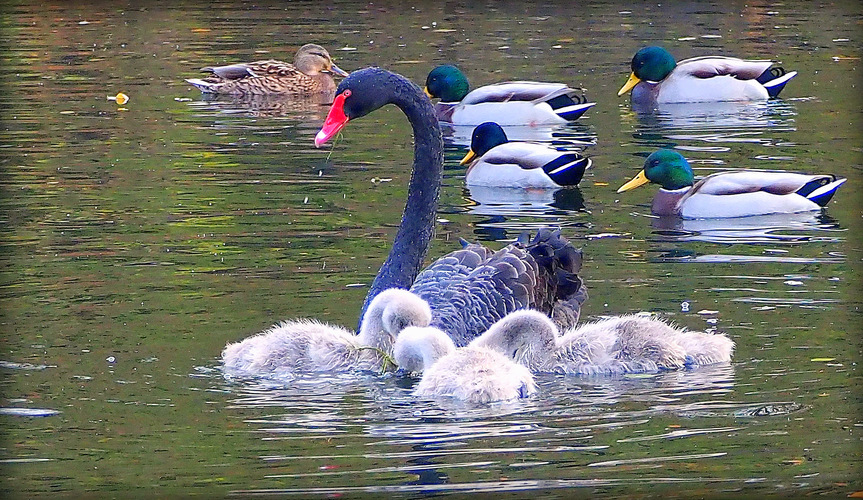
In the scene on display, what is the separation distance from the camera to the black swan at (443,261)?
7789 mm

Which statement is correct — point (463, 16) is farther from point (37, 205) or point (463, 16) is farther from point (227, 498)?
point (227, 498)

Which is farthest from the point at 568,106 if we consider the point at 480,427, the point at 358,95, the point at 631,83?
the point at 480,427

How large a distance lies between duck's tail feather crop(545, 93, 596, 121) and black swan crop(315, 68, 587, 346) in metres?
7.03

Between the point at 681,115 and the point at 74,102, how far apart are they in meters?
6.37

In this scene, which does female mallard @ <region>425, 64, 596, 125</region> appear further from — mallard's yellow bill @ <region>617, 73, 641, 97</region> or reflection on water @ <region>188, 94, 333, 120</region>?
reflection on water @ <region>188, 94, 333, 120</region>

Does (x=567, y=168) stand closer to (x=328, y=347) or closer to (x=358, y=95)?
(x=358, y=95)

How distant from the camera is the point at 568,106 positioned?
1536cm

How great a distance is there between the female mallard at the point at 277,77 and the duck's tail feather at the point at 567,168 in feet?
18.8

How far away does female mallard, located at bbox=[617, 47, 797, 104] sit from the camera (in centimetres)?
1633

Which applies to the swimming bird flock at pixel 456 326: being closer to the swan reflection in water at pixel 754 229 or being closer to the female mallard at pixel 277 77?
the swan reflection in water at pixel 754 229

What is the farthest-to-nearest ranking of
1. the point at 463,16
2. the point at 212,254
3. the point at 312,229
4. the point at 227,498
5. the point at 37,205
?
the point at 463,16 < the point at 37,205 < the point at 312,229 < the point at 212,254 < the point at 227,498

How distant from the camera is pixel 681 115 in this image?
16.0m

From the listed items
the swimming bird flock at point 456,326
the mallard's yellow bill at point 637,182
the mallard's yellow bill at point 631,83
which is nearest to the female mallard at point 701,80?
the mallard's yellow bill at point 631,83

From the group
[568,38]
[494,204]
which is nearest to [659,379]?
[494,204]
